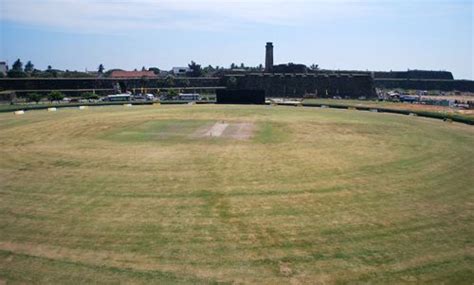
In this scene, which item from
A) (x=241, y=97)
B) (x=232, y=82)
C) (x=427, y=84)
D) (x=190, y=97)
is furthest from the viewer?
(x=427, y=84)

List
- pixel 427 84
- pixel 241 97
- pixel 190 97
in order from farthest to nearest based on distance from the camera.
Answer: pixel 427 84, pixel 190 97, pixel 241 97

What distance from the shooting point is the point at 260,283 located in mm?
14883

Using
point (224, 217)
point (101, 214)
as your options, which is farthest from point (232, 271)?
point (101, 214)

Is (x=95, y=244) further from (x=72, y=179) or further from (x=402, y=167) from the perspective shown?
(x=402, y=167)

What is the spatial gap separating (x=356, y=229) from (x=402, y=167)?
12783mm

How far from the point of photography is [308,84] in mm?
117500

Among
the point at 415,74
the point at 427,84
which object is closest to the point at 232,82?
the point at 427,84

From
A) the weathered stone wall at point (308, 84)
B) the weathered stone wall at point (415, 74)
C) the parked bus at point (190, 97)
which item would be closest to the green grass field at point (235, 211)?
the parked bus at point (190, 97)

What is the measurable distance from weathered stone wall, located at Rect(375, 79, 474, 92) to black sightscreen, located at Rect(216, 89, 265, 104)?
80.9m

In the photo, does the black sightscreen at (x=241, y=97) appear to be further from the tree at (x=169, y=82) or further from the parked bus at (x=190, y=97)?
the tree at (x=169, y=82)

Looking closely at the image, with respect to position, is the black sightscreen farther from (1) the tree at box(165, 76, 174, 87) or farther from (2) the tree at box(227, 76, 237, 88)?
(1) the tree at box(165, 76, 174, 87)

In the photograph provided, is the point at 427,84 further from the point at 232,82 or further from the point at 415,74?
the point at 232,82

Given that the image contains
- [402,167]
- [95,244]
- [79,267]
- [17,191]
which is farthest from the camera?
[402,167]

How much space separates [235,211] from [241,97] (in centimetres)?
6114
